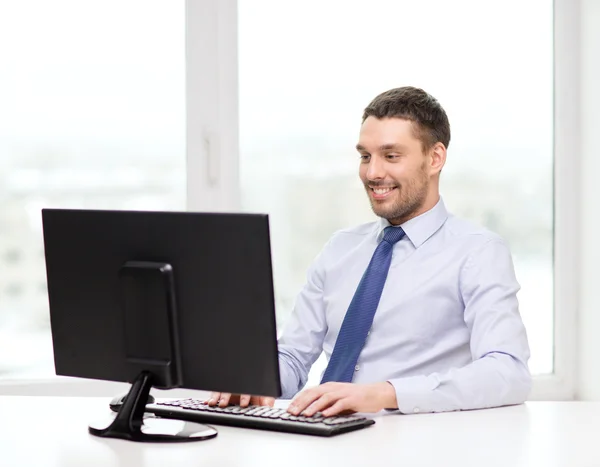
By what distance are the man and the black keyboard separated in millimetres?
432

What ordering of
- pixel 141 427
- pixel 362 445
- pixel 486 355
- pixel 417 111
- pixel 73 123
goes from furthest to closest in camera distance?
pixel 73 123, pixel 417 111, pixel 486 355, pixel 141 427, pixel 362 445

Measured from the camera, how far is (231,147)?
339cm

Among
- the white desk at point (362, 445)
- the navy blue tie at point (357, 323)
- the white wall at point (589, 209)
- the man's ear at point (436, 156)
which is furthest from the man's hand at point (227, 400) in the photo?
the white wall at point (589, 209)

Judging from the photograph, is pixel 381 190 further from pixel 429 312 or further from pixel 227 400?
pixel 227 400

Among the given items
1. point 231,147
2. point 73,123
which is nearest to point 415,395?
point 231,147

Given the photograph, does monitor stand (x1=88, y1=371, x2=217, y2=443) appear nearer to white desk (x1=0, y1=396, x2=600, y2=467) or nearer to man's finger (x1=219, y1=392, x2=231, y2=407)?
white desk (x1=0, y1=396, x2=600, y2=467)

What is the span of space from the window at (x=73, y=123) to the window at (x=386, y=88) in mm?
314

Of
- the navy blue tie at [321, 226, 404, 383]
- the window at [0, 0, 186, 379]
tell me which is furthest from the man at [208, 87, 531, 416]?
the window at [0, 0, 186, 379]

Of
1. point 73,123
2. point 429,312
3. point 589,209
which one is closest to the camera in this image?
point 429,312

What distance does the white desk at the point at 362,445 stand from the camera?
1.43 m

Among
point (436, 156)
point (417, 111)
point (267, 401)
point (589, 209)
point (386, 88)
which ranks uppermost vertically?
point (386, 88)

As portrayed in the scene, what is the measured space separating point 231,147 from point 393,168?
4.18 feet

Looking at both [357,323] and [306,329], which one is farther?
[306,329]

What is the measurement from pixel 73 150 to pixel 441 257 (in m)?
1.69
